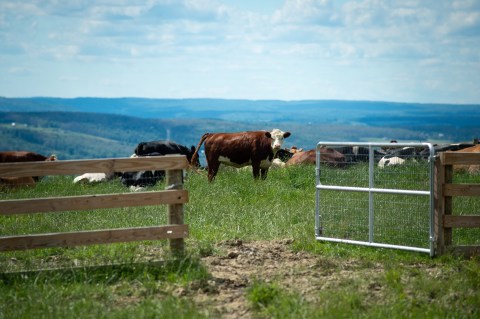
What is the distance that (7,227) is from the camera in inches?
496

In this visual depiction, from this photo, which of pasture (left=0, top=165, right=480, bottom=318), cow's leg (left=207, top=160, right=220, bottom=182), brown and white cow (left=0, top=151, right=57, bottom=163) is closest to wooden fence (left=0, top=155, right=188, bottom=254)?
pasture (left=0, top=165, right=480, bottom=318)

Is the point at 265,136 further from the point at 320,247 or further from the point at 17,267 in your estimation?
the point at 17,267

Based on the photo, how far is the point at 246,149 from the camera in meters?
21.9

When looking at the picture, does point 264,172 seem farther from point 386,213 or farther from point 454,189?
point 454,189

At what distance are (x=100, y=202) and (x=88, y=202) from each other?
153 millimetres

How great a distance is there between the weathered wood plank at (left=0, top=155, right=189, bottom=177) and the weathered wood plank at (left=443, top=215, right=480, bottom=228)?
3802 mm

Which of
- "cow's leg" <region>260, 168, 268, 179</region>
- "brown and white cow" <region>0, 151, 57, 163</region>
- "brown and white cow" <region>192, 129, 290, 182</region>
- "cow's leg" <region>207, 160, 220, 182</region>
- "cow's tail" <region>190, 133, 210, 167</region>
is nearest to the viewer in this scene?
"cow's leg" <region>260, 168, 268, 179</region>

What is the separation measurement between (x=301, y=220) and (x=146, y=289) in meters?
5.44

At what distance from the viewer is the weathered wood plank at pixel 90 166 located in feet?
33.0

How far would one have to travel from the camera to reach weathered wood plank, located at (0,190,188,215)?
32.6 ft

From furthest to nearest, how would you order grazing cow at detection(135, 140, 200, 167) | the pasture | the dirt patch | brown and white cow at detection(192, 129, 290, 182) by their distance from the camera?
grazing cow at detection(135, 140, 200, 167) → brown and white cow at detection(192, 129, 290, 182) → the dirt patch → the pasture

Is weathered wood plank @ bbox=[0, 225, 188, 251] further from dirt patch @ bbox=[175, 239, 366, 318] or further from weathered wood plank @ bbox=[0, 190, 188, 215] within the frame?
dirt patch @ bbox=[175, 239, 366, 318]

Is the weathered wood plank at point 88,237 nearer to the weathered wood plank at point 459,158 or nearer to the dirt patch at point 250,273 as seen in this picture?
the dirt patch at point 250,273

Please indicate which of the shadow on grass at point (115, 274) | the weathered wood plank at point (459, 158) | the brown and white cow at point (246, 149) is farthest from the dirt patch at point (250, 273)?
the brown and white cow at point (246, 149)
